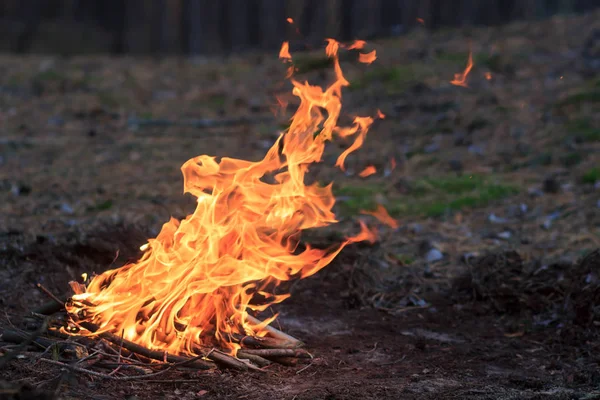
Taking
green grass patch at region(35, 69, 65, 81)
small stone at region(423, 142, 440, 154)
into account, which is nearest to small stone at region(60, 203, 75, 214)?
small stone at region(423, 142, 440, 154)

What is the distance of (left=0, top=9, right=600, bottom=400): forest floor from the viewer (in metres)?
4.41

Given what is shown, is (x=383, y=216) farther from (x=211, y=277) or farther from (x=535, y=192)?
(x=211, y=277)

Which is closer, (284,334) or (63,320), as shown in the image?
(63,320)

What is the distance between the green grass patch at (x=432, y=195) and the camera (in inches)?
323

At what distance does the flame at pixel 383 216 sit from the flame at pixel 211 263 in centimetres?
290

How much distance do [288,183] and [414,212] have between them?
3.65 m

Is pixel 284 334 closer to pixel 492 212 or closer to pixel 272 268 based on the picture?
pixel 272 268

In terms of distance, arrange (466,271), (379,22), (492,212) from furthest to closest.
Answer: (379,22) < (492,212) < (466,271)

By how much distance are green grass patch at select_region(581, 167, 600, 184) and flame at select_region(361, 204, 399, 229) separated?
7.69ft

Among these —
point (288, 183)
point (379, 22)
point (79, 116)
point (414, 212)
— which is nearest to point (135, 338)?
point (288, 183)

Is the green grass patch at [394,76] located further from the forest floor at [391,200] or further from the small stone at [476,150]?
the small stone at [476,150]

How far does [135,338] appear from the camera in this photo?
4.21 metres

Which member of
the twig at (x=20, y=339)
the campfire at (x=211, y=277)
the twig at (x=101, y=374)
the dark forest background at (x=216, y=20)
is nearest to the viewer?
the twig at (x=101, y=374)

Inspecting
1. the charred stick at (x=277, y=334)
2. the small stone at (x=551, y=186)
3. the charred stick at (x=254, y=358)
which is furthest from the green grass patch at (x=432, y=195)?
the charred stick at (x=254, y=358)
